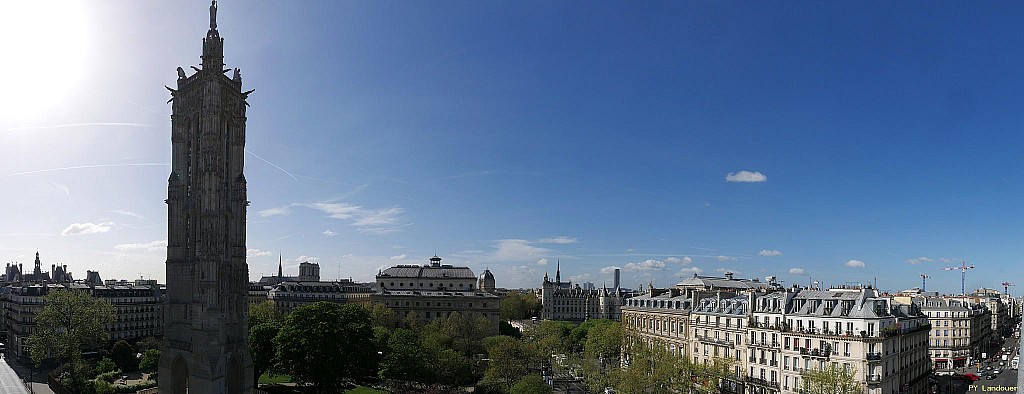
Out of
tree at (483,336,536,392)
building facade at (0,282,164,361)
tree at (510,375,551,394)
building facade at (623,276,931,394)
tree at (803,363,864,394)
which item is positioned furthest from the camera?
building facade at (0,282,164,361)

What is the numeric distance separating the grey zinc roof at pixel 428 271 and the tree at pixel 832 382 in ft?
307

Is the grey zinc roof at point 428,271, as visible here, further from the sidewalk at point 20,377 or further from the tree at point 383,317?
the sidewalk at point 20,377

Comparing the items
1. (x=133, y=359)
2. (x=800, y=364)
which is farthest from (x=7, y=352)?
(x=800, y=364)

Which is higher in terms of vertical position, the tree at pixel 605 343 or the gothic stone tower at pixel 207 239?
the gothic stone tower at pixel 207 239

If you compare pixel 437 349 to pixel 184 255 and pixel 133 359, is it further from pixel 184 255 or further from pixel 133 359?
pixel 133 359

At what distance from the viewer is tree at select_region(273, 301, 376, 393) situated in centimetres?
6638

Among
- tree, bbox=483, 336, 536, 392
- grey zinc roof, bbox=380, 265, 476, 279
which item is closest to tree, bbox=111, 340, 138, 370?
tree, bbox=483, 336, 536, 392

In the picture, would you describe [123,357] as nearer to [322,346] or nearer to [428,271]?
[322,346]

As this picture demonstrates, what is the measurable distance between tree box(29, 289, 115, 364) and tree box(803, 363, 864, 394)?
78.2 metres

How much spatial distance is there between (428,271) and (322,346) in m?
78.1

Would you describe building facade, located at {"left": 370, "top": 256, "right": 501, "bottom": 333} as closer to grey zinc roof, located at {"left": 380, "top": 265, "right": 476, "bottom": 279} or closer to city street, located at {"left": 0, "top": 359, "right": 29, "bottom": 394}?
grey zinc roof, located at {"left": 380, "top": 265, "right": 476, "bottom": 279}

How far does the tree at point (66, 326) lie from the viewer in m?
70.1

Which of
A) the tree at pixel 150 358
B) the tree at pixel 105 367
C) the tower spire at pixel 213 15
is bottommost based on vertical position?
the tree at pixel 105 367

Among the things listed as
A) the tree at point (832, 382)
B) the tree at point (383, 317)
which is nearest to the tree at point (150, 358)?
the tree at point (383, 317)
